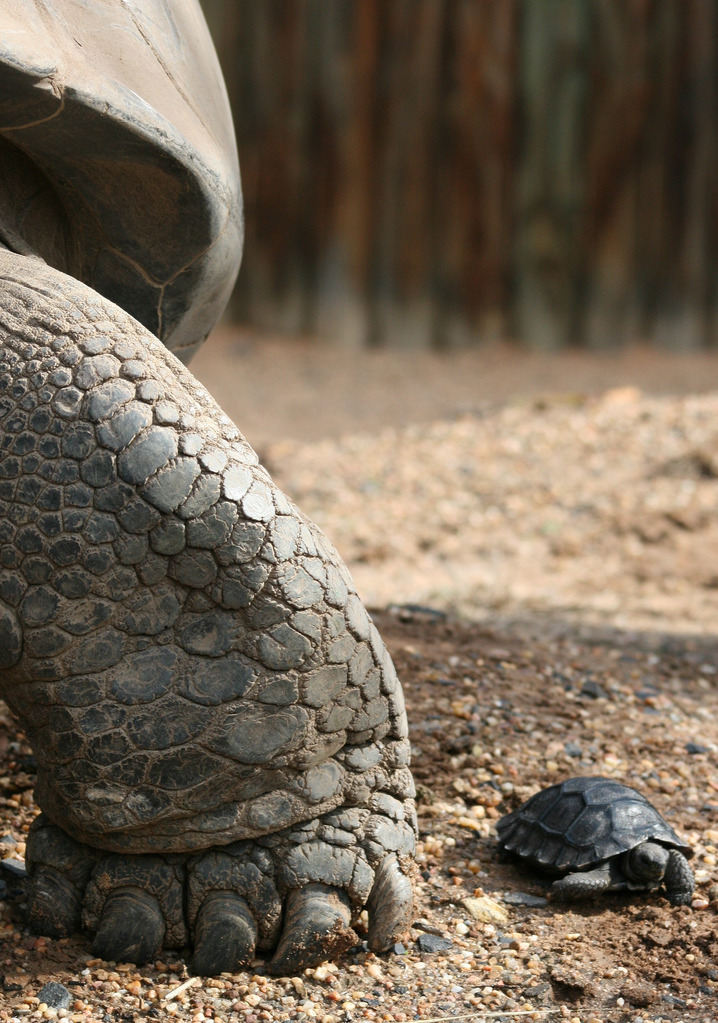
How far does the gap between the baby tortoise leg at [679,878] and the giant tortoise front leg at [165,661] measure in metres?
0.57

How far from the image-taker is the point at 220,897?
1.65 metres

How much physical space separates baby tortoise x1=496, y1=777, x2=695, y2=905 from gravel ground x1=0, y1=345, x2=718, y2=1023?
46mm

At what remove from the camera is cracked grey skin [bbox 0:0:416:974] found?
1.59m

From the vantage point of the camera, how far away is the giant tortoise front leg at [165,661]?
1.59 meters

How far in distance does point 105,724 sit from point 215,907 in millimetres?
321

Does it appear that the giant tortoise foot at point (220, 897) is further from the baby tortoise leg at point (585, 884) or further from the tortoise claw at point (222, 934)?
the baby tortoise leg at point (585, 884)

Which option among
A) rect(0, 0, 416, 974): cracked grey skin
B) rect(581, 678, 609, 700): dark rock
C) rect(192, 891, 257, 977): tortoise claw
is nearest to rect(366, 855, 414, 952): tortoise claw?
rect(0, 0, 416, 974): cracked grey skin

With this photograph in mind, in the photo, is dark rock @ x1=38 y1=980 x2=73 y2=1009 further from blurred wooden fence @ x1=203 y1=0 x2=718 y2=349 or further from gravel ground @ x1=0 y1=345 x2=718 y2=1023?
blurred wooden fence @ x1=203 y1=0 x2=718 y2=349

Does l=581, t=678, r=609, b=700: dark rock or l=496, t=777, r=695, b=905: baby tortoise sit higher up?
l=581, t=678, r=609, b=700: dark rock

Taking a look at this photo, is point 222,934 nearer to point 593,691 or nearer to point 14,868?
point 14,868

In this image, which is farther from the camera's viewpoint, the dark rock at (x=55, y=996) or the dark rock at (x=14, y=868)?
the dark rock at (x=14, y=868)

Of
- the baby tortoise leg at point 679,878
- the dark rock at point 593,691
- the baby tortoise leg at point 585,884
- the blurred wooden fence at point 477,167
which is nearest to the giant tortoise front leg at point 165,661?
the baby tortoise leg at point 585,884

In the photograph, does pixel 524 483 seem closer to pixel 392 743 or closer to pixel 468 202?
pixel 468 202

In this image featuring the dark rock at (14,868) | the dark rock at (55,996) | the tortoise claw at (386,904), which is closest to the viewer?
the dark rock at (55,996)
